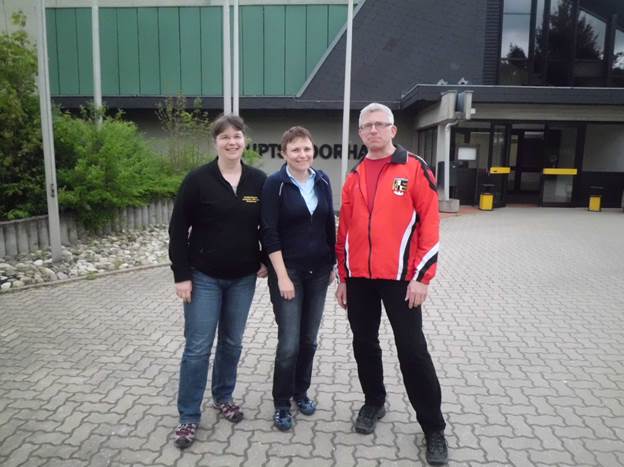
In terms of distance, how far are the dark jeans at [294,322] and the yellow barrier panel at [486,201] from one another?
12.8 meters

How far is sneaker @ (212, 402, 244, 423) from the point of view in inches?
128

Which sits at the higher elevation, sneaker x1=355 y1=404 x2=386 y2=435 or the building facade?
the building facade

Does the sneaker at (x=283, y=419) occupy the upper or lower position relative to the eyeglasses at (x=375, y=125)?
lower

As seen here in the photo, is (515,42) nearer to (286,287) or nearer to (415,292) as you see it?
(415,292)

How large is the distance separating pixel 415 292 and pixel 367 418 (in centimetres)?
95

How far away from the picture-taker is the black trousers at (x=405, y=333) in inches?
113

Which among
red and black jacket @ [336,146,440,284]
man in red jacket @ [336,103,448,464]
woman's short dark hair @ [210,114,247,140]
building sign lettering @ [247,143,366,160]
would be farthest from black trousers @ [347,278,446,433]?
building sign lettering @ [247,143,366,160]

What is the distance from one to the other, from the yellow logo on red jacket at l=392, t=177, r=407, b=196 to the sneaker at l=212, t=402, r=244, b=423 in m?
1.71

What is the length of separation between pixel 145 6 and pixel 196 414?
58.4 feet

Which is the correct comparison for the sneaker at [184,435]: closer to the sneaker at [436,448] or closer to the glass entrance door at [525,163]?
the sneaker at [436,448]

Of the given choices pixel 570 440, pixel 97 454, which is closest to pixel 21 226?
pixel 97 454

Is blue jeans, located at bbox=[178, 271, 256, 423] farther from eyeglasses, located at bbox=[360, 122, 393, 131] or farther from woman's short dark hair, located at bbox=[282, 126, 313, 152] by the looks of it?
eyeglasses, located at bbox=[360, 122, 393, 131]

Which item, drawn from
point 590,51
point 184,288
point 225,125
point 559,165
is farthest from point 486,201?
point 184,288

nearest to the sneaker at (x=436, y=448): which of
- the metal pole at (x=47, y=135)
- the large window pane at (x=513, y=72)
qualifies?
the metal pole at (x=47, y=135)
